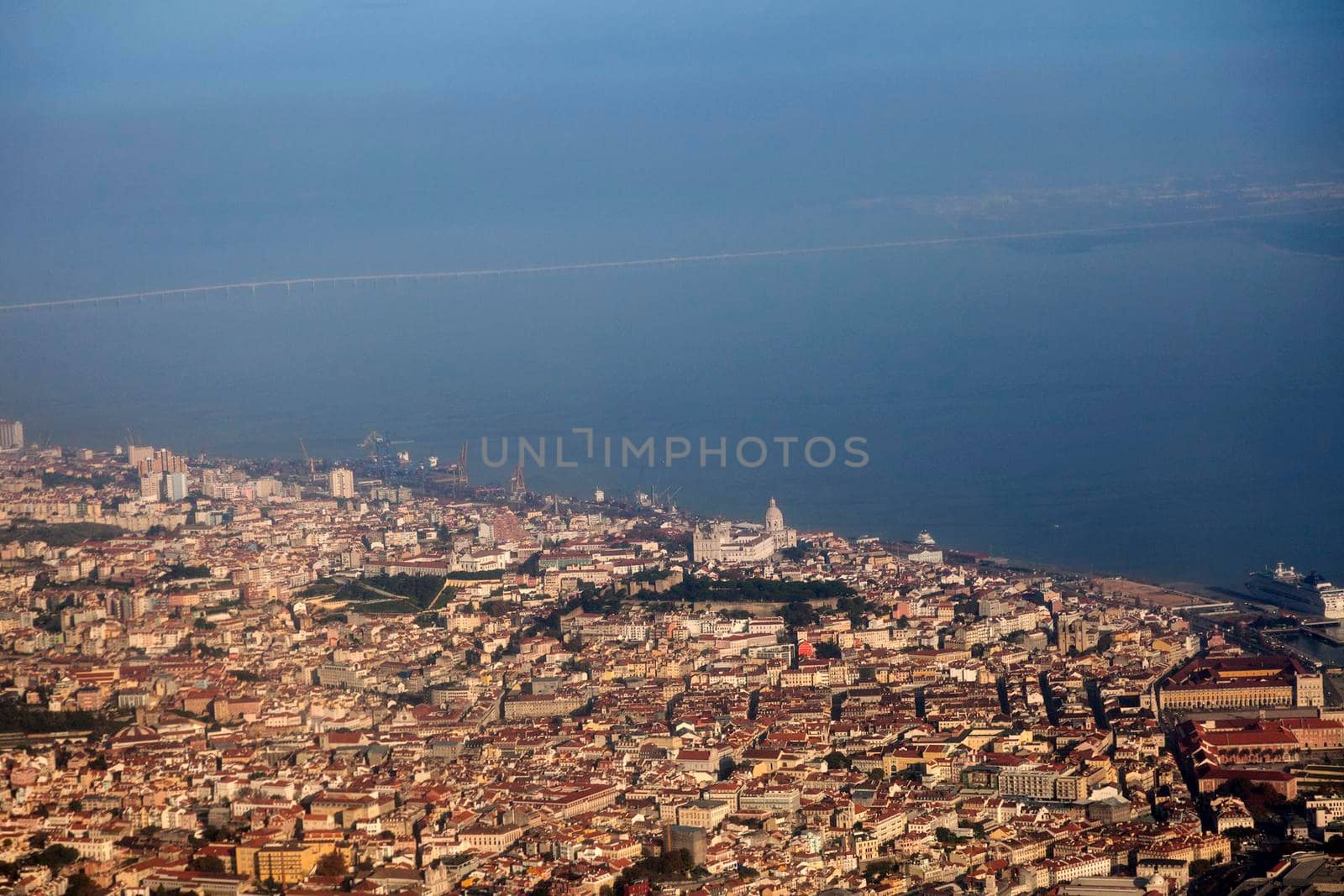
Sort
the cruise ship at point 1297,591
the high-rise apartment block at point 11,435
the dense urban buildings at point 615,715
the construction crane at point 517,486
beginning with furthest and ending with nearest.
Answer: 1. the construction crane at point 517,486
2. the high-rise apartment block at point 11,435
3. the cruise ship at point 1297,591
4. the dense urban buildings at point 615,715

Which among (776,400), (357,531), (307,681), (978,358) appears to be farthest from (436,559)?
(978,358)

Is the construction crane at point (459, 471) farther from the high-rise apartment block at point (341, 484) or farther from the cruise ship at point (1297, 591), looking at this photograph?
the cruise ship at point (1297, 591)

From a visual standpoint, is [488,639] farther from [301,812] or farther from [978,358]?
[978,358]

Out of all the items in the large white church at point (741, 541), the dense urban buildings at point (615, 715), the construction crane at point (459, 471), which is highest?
the construction crane at point (459, 471)

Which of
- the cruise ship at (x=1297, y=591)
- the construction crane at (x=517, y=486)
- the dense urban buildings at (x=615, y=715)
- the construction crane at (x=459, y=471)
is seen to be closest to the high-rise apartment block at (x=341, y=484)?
the construction crane at (x=459, y=471)

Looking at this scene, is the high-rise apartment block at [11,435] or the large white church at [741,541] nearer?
the large white church at [741,541]

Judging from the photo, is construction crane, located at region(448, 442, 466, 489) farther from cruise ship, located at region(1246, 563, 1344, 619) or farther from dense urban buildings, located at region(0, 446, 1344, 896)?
cruise ship, located at region(1246, 563, 1344, 619)
